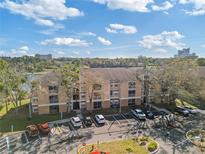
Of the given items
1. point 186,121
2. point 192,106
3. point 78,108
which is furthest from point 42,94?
point 192,106

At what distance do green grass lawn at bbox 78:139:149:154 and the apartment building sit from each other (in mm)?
13455

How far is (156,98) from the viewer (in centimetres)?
4316

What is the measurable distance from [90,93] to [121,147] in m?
15.2

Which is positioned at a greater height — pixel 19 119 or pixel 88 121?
pixel 19 119

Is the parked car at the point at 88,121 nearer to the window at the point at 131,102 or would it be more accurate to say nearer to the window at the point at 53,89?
the window at the point at 53,89

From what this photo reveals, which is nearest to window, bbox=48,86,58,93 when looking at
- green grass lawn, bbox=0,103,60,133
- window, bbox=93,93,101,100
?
green grass lawn, bbox=0,103,60,133

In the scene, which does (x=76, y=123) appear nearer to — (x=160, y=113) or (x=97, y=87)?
(x=97, y=87)

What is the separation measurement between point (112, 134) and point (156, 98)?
18.3 meters

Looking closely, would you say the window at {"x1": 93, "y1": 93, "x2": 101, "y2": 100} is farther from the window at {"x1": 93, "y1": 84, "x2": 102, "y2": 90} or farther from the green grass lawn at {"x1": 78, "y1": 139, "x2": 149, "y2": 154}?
the green grass lawn at {"x1": 78, "y1": 139, "x2": 149, "y2": 154}

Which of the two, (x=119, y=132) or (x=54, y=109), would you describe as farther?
(x=54, y=109)

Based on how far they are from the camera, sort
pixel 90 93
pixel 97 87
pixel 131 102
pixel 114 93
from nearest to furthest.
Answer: pixel 90 93 < pixel 97 87 < pixel 114 93 < pixel 131 102

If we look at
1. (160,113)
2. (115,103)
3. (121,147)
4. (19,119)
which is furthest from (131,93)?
(19,119)

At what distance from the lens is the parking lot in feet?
81.3

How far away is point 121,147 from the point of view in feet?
80.0
